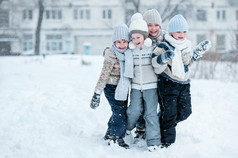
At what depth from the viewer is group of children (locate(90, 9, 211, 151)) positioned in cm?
330

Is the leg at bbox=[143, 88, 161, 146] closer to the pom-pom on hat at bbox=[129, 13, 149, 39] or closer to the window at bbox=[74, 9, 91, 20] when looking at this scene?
the pom-pom on hat at bbox=[129, 13, 149, 39]

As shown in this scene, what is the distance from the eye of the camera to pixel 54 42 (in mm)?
30188

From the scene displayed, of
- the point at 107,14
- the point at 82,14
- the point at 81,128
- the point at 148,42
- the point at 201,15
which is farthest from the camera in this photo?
the point at 201,15

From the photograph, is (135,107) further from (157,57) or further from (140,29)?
(140,29)

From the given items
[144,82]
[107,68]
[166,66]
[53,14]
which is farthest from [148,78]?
[53,14]

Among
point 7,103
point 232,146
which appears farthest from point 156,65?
point 7,103

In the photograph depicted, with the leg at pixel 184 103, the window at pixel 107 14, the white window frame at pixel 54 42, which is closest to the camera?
the leg at pixel 184 103

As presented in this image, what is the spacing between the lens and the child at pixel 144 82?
330 centimetres

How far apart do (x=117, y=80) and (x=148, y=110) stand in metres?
0.47

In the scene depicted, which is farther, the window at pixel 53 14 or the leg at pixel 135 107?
the window at pixel 53 14

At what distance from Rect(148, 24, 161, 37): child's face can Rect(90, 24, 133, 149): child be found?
275 mm

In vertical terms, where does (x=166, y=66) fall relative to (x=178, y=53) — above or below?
below

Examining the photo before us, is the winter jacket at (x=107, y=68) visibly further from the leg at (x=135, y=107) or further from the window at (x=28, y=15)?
the window at (x=28, y=15)

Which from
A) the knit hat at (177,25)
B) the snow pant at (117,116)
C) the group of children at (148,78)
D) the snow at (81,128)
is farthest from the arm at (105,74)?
the knit hat at (177,25)
